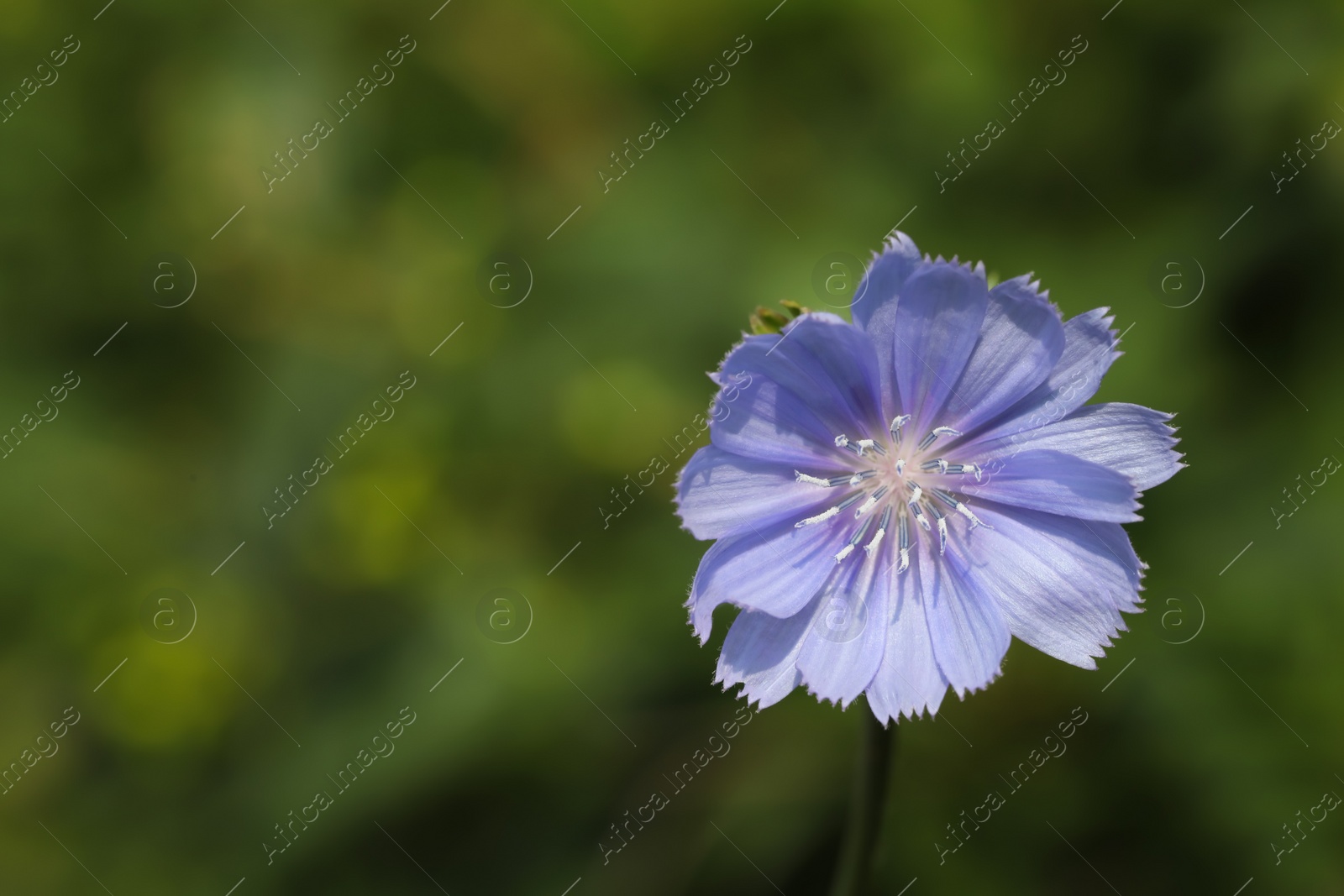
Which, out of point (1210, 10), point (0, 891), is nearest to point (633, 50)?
point (1210, 10)

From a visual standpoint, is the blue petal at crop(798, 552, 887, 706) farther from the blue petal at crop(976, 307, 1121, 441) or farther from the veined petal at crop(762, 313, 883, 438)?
the blue petal at crop(976, 307, 1121, 441)

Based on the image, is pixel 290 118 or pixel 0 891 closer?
pixel 0 891

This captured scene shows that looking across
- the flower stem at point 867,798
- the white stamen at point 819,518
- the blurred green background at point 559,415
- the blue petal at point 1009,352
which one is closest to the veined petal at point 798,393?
the white stamen at point 819,518

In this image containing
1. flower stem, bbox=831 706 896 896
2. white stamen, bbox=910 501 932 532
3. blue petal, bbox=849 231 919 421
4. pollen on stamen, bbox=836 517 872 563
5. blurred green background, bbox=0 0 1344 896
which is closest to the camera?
blue petal, bbox=849 231 919 421

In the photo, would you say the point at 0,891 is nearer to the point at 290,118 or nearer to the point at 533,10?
the point at 290,118

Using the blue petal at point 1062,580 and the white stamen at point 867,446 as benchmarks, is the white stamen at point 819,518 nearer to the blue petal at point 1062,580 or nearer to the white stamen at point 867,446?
the white stamen at point 867,446

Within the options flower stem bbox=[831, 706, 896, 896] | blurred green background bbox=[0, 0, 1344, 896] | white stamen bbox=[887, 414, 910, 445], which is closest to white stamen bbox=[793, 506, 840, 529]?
white stamen bbox=[887, 414, 910, 445]
